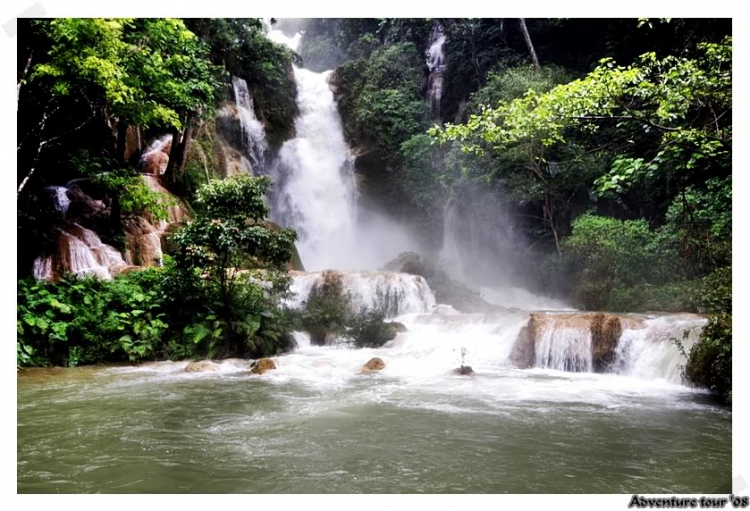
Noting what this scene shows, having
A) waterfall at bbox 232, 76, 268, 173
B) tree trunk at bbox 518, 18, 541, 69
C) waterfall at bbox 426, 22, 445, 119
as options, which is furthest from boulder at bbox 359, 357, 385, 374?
waterfall at bbox 426, 22, 445, 119

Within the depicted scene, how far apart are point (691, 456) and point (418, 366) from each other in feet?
14.8

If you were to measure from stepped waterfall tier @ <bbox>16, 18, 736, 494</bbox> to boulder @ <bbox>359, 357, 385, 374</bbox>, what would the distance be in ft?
0.11

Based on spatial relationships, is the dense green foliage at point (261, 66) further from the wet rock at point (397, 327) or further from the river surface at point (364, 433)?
the river surface at point (364, 433)

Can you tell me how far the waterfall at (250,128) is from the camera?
16.2 m

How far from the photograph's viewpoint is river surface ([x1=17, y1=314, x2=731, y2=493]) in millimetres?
3248

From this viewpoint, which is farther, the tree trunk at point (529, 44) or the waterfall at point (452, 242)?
the waterfall at point (452, 242)

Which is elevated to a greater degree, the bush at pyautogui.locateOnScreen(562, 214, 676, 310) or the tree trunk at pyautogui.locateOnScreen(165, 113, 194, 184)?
the tree trunk at pyautogui.locateOnScreen(165, 113, 194, 184)

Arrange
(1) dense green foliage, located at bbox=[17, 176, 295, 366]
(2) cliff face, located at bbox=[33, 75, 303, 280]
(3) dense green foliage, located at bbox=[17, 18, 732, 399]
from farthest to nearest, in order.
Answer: (2) cliff face, located at bbox=[33, 75, 303, 280] < (1) dense green foliage, located at bbox=[17, 176, 295, 366] < (3) dense green foliage, located at bbox=[17, 18, 732, 399]

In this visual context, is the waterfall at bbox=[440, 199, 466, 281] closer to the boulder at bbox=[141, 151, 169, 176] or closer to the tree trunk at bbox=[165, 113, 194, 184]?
the tree trunk at bbox=[165, 113, 194, 184]

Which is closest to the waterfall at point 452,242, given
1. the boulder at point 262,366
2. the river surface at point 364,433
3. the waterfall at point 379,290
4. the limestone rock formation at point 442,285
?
the limestone rock formation at point 442,285

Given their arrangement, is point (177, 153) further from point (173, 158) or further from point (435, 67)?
point (435, 67)

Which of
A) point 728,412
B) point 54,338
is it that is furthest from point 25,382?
point 728,412

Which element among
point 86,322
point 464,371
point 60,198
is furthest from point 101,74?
point 464,371

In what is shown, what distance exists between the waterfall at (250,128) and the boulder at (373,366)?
10.1m
